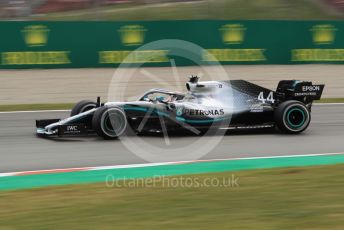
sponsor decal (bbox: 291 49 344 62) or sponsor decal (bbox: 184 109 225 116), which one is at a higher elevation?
sponsor decal (bbox: 291 49 344 62)

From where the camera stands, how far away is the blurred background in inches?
786

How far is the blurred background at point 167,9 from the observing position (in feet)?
65.5

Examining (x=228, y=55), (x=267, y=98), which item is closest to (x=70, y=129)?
(x=267, y=98)

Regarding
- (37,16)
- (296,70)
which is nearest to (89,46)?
(37,16)

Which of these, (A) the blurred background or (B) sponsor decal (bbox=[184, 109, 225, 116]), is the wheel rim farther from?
(A) the blurred background

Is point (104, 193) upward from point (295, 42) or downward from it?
downward

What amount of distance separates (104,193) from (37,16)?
14980 millimetres

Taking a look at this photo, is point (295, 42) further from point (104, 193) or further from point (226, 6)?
point (104, 193)

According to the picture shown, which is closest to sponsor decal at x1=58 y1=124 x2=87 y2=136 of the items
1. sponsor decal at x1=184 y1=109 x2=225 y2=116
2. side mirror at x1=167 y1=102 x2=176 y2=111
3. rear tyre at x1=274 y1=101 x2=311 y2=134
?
side mirror at x1=167 y1=102 x2=176 y2=111

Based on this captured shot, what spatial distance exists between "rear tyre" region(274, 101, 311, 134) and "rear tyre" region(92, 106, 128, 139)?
2.41 metres

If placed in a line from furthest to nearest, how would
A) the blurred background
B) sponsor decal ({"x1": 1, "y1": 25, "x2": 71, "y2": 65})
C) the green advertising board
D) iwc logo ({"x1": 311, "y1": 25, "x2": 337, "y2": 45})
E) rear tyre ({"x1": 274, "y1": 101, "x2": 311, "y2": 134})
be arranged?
1. the blurred background
2. iwc logo ({"x1": 311, "y1": 25, "x2": 337, "y2": 45})
3. the green advertising board
4. sponsor decal ({"x1": 1, "y1": 25, "x2": 71, "y2": 65})
5. rear tyre ({"x1": 274, "y1": 101, "x2": 311, "y2": 134})

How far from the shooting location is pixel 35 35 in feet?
56.3

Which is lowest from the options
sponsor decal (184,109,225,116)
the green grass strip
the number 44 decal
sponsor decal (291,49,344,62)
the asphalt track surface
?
the green grass strip

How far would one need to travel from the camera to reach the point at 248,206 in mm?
5070
